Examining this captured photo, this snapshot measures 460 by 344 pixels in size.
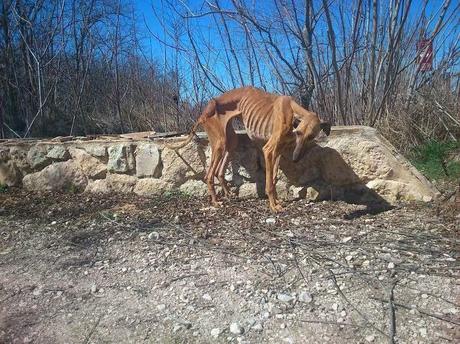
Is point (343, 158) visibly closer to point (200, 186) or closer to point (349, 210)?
point (349, 210)

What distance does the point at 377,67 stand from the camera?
5.11m

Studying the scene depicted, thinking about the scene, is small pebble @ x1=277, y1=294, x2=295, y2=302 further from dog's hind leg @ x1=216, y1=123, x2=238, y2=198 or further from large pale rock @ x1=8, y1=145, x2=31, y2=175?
large pale rock @ x1=8, y1=145, x2=31, y2=175

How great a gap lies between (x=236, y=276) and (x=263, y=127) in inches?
61.4

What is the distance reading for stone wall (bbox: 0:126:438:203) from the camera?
3842 millimetres

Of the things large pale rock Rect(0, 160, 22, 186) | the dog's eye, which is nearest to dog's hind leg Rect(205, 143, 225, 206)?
Result: the dog's eye

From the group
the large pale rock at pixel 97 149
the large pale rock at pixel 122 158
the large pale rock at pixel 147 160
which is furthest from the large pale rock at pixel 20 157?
the large pale rock at pixel 147 160

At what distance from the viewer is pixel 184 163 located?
14.9 feet

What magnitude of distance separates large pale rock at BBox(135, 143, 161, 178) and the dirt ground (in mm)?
804

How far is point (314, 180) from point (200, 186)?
4.04 ft

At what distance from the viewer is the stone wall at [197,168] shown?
384cm

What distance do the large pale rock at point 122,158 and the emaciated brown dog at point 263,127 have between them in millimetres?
843

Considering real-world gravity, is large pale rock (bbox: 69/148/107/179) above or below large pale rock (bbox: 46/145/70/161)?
below

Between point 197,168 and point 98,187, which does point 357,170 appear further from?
point 98,187

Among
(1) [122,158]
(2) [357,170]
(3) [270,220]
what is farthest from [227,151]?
(1) [122,158]
